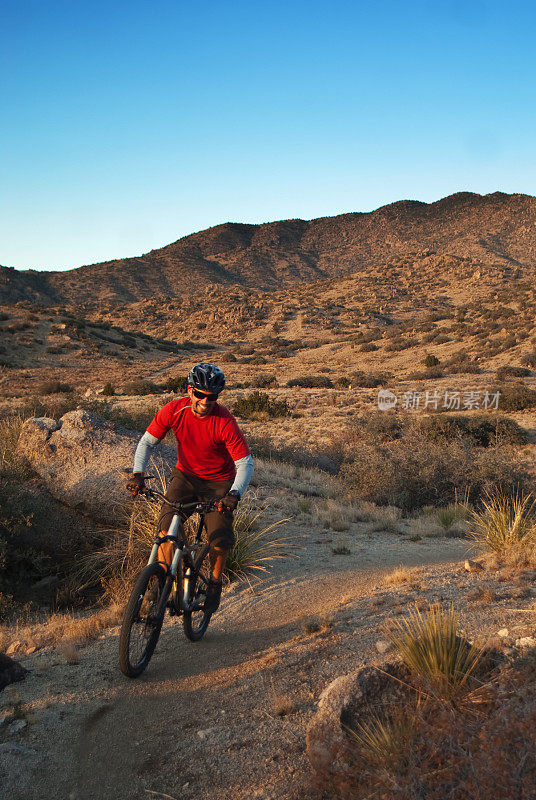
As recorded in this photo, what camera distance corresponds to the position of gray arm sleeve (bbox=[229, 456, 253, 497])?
14.3 feet

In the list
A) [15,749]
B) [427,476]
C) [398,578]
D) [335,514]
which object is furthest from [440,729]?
[427,476]

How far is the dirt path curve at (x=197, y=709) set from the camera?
3.02 meters

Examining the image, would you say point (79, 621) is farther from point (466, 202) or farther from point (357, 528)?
point (466, 202)

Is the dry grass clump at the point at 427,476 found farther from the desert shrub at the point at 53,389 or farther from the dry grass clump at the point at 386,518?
the desert shrub at the point at 53,389

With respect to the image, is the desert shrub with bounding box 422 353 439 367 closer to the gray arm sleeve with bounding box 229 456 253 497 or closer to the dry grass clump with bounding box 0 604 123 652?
the dry grass clump with bounding box 0 604 123 652

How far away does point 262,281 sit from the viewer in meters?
102

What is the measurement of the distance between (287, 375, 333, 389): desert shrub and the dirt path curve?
27.8 meters

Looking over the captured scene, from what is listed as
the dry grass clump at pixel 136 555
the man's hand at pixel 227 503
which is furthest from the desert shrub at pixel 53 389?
the man's hand at pixel 227 503

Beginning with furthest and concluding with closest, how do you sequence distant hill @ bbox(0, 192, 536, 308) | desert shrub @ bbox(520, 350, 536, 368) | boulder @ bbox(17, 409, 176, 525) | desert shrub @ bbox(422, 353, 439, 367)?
distant hill @ bbox(0, 192, 536, 308) < desert shrub @ bbox(422, 353, 439, 367) < desert shrub @ bbox(520, 350, 536, 368) < boulder @ bbox(17, 409, 176, 525)

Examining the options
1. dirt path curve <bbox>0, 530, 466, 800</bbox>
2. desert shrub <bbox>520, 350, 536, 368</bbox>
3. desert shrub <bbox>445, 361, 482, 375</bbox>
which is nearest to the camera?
dirt path curve <bbox>0, 530, 466, 800</bbox>

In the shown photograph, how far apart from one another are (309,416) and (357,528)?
1372cm

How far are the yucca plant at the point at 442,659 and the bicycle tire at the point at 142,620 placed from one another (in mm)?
1825

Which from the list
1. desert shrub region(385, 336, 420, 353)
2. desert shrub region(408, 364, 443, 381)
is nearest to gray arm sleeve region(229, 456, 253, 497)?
desert shrub region(408, 364, 443, 381)

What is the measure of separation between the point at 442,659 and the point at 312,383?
31.0 meters
